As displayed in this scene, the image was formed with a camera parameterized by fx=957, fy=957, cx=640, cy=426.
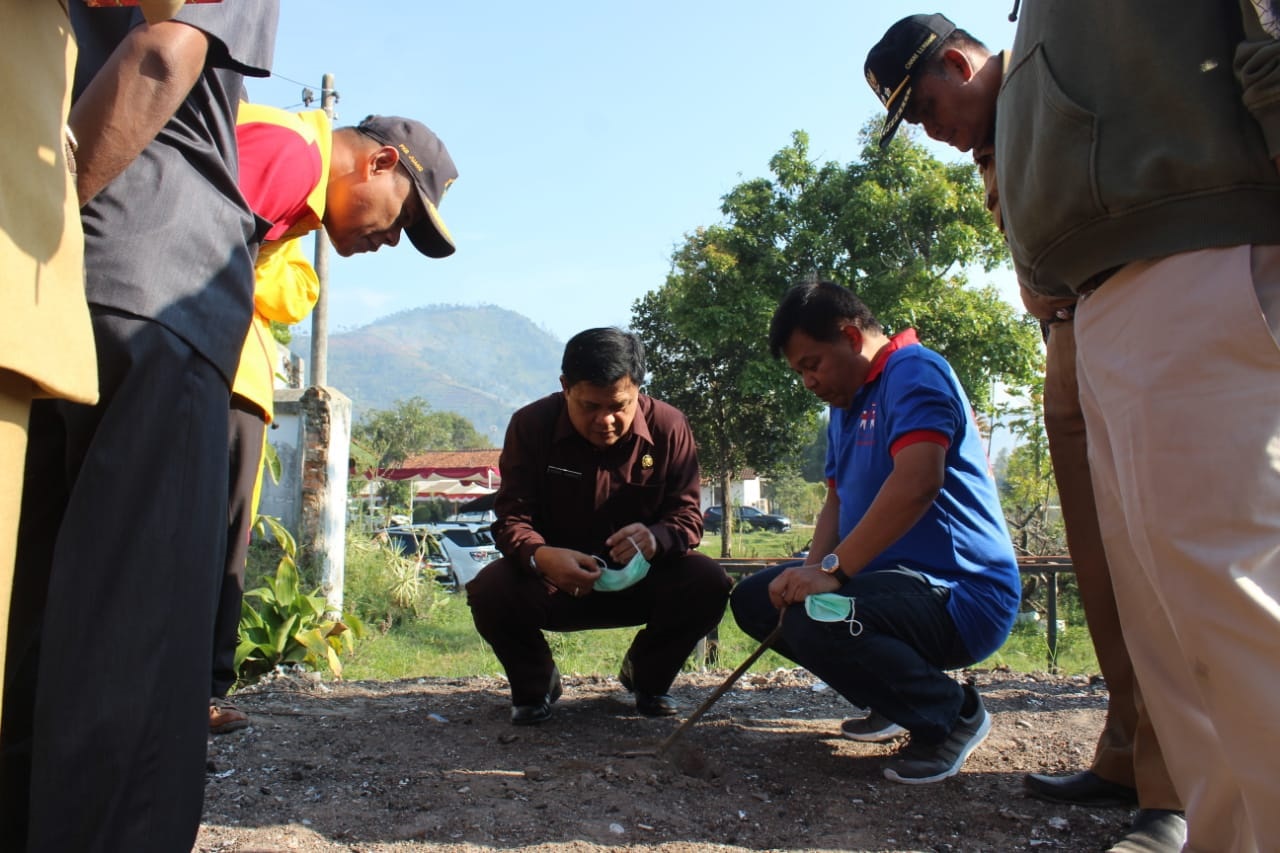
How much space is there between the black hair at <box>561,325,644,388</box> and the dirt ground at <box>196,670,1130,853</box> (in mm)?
1213

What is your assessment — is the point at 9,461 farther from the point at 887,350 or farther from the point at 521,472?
the point at 887,350

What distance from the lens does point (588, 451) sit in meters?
3.50

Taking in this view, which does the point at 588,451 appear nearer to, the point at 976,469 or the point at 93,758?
the point at 976,469

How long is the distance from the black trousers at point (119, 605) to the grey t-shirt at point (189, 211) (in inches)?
2.1

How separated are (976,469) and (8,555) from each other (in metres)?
2.53

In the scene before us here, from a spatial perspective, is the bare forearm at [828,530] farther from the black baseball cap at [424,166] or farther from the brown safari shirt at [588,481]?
the black baseball cap at [424,166]

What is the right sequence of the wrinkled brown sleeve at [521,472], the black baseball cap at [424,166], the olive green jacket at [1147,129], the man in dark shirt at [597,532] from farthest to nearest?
1. the wrinkled brown sleeve at [521,472]
2. the man in dark shirt at [597,532]
3. the black baseball cap at [424,166]
4. the olive green jacket at [1147,129]

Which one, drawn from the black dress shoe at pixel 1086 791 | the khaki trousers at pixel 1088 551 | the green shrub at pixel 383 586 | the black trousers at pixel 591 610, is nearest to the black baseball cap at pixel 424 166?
the black trousers at pixel 591 610

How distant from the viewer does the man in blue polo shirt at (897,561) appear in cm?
267

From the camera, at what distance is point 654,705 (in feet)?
11.4

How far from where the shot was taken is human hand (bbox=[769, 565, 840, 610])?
2.78m

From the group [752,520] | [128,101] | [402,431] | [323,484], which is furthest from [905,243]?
[402,431]

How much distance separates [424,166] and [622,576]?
1.46 metres

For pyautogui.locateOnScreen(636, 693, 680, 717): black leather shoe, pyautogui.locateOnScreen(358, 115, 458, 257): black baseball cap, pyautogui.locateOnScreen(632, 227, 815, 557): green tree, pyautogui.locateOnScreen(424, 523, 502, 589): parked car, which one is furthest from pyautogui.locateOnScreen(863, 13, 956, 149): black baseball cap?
pyautogui.locateOnScreen(632, 227, 815, 557): green tree
